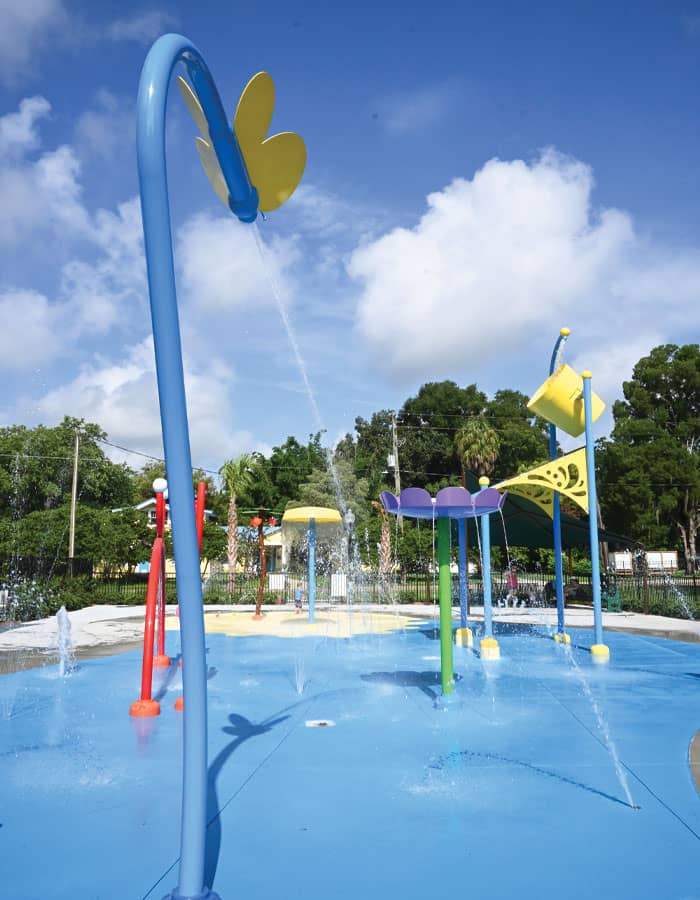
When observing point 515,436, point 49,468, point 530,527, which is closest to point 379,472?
point 515,436

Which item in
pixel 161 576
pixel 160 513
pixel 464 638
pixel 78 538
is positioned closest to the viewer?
pixel 161 576

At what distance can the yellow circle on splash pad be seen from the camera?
16594 mm

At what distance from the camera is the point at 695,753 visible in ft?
20.3

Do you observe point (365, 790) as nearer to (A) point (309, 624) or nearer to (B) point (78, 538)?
(A) point (309, 624)

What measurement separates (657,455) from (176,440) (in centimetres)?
3591

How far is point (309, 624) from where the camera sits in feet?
58.2

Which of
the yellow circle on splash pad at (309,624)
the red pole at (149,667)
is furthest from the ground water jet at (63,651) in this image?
the yellow circle on splash pad at (309,624)

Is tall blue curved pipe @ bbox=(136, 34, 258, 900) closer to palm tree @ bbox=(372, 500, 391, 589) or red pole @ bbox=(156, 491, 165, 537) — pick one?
red pole @ bbox=(156, 491, 165, 537)

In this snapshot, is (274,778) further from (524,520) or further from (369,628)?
(524,520)

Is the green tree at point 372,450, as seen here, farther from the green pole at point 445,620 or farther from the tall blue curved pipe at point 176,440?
the tall blue curved pipe at point 176,440

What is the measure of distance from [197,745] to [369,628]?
14.7m

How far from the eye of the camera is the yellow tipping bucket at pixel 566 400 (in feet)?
40.6

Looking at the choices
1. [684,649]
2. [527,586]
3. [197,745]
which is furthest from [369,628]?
[197,745]

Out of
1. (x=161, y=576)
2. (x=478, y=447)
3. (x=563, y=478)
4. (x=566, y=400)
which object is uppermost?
(x=478, y=447)
